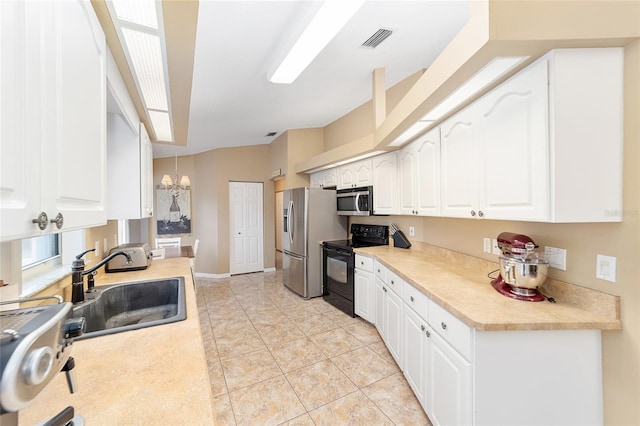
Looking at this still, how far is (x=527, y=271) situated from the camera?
145cm

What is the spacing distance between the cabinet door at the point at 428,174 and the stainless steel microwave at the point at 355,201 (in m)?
0.96

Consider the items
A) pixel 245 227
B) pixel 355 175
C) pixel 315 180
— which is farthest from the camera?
pixel 245 227

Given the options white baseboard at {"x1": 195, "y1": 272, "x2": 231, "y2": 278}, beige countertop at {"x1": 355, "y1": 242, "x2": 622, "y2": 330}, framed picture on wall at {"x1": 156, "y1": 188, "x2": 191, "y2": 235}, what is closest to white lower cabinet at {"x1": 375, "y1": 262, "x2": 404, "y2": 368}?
beige countertop at {"x1": 355, "y1": 242, "x2": 622, "y2": 330}

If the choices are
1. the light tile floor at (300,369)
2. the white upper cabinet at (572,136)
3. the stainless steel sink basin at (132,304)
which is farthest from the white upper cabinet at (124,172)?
the white upper cabinet at (572,136)

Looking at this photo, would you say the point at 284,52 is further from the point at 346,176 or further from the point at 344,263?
the point at 344,263

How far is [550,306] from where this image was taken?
1.40m

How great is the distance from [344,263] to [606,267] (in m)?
2.51

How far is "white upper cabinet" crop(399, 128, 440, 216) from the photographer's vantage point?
2.21m

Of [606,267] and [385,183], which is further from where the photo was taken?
[385,183]

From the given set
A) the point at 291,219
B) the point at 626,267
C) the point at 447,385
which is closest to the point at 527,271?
the point at 626,267

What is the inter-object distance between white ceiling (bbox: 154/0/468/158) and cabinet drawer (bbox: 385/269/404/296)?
2.03 meters

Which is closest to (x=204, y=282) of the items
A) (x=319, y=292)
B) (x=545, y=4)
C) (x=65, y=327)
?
(x=319, y=292)

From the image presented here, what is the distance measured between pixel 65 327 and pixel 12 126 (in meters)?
0.43

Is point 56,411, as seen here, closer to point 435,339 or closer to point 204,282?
point 435,339
